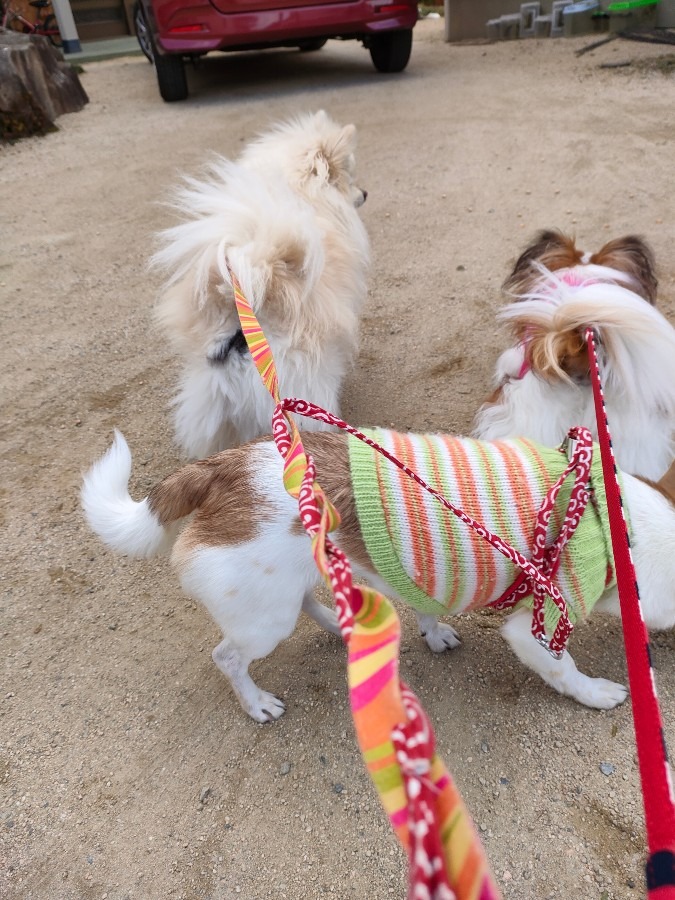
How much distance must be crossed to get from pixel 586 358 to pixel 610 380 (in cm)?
12

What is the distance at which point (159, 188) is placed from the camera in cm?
561

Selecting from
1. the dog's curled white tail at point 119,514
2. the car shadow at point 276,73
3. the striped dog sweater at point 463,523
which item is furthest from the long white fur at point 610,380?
the car shadow at point 276,73

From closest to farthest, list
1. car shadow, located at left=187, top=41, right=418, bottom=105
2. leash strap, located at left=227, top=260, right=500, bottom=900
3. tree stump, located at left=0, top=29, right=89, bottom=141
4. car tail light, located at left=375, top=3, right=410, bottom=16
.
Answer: leash strap, located at left=227, top=260, right=500, bottom=900 → tree stump, located at left=0, top=29, right=89, bottom=141 → car tail light, located at left=375, top=3, right=410, bottom=16 → car shadow, located at left=187, top=41, right=418, bottom=105

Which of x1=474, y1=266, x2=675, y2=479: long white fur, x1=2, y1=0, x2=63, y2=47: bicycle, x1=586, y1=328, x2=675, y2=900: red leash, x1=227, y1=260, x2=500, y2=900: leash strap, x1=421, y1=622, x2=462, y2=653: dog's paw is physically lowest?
x1=421, y1=622, x2=462, y2=653: dog's paw

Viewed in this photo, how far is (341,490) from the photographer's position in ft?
5.20

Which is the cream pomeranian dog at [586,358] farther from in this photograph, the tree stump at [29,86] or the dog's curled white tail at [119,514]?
the tree stump at [29,86]

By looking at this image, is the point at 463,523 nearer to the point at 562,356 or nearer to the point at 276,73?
Answer: the point at 562,356

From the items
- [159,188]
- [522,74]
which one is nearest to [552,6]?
[522,74]

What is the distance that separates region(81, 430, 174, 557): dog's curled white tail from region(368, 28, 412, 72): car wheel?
7.69m

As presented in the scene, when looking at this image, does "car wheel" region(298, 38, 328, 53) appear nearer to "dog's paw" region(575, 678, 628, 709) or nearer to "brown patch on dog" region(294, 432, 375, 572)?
"brown patch on dog" region(294, 432, 375, 572)

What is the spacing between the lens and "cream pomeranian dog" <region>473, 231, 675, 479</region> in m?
2.05

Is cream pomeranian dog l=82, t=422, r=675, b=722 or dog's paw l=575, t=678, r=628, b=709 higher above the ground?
cream pomeranian dog l=82, t=422, r=675, b=722

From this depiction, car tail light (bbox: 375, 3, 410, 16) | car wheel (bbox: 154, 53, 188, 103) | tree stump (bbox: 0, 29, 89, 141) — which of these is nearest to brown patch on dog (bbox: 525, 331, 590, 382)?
car tail light (bbox: 375, 3, 410, 16)

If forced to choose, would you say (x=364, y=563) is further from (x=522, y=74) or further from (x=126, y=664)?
(x=522, y=74)
